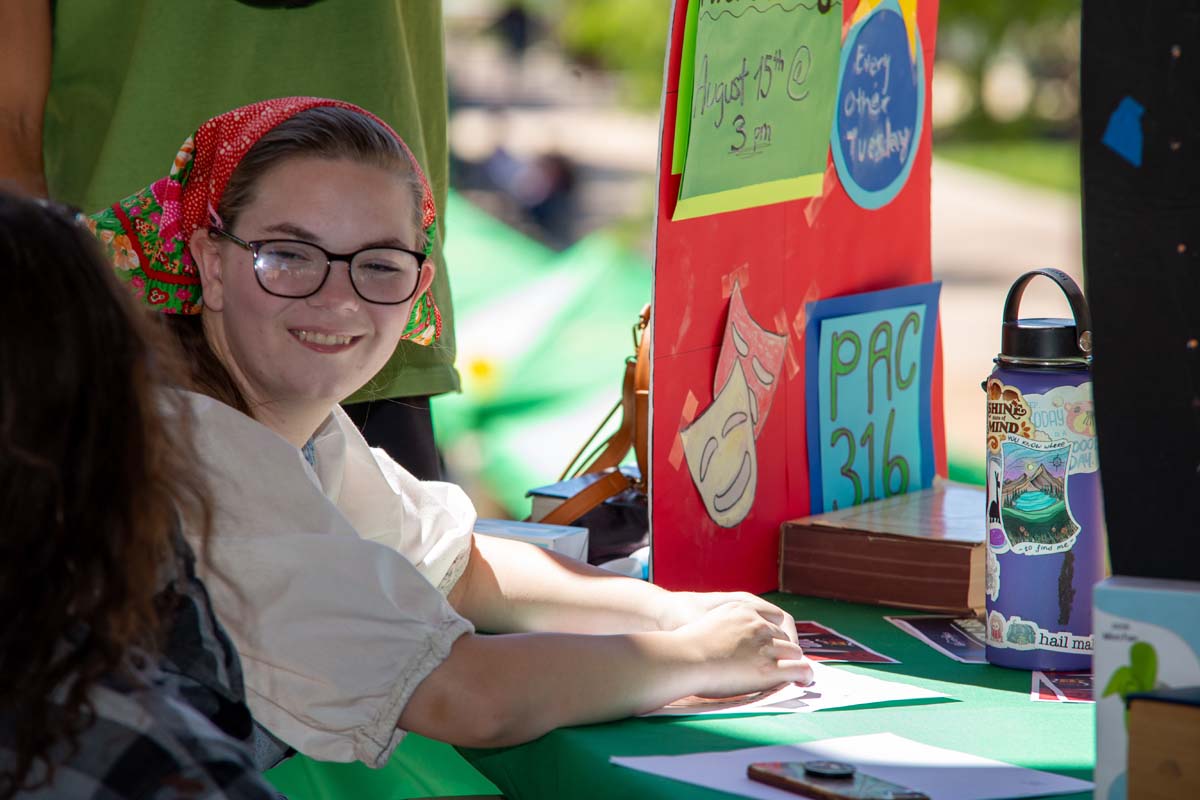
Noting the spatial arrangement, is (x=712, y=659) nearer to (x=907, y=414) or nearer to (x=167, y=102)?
(x=907, y=414)

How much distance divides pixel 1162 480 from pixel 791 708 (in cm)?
46

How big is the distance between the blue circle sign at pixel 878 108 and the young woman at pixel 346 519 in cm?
69

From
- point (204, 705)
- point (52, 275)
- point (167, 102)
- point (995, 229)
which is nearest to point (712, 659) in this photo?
point (204, 705)

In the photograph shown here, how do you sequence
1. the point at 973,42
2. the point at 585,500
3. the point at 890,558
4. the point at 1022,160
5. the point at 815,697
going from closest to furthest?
1. the point at 815,697
2. the point at 890,558
3. the point at 585,500
4. the point at 973,42
5. the point at 1022,160

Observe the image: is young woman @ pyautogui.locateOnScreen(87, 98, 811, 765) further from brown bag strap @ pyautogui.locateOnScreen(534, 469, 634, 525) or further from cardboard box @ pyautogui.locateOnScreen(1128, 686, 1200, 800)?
cardboard box @ pyautogui.locateOnScreen(1128, 686, 1200, 800)

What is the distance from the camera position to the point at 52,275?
93 cm

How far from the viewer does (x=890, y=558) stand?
1.80 meters

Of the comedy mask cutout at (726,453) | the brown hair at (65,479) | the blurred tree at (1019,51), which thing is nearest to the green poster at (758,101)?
the comedy mask cutout at (726,453)

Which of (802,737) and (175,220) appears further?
(175,220)

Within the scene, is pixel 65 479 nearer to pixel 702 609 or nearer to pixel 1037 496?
pixel 702 609

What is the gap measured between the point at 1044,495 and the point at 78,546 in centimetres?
94

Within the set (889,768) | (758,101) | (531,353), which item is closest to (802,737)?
(889,768)

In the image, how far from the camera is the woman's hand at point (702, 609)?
158 cm

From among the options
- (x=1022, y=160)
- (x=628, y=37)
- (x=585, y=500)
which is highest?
(x=628, y=37)
